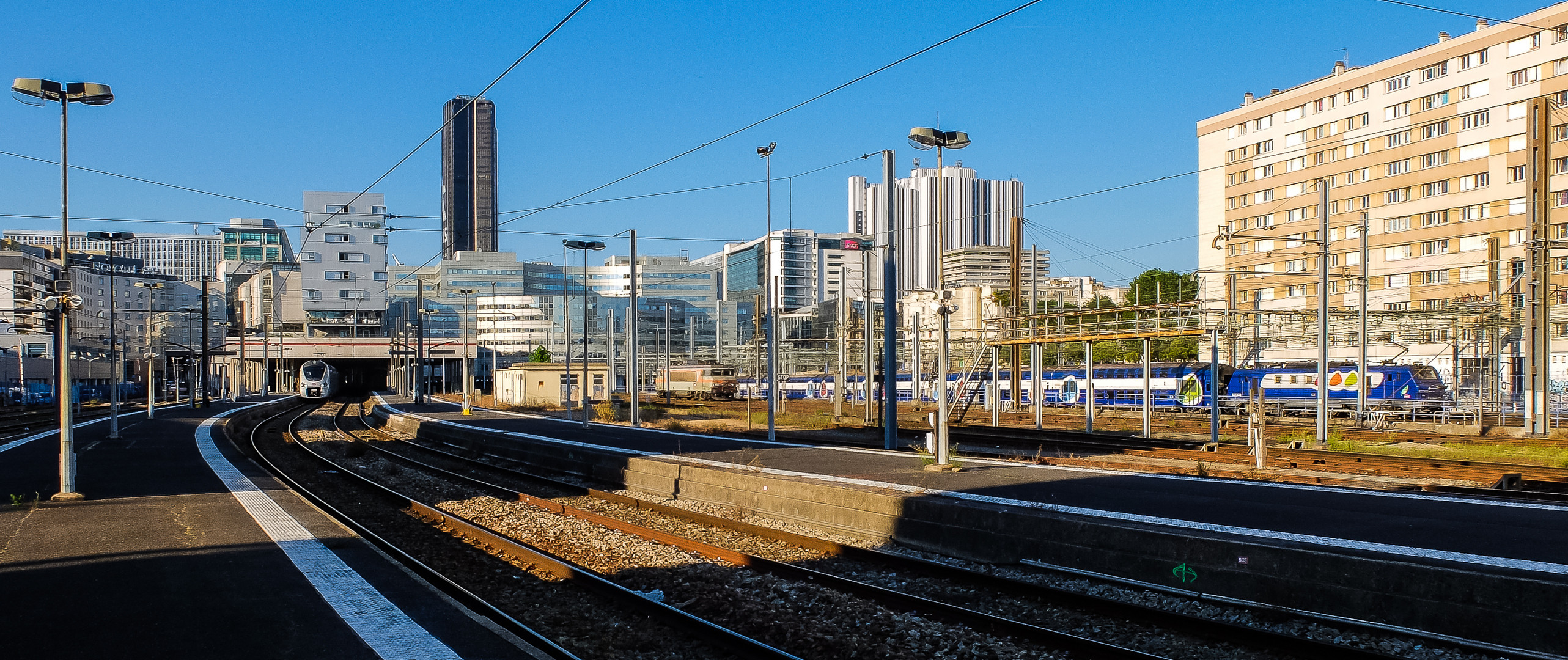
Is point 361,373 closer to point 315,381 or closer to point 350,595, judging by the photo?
point 315,381

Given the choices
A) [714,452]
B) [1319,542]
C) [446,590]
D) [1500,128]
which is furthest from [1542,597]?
[1500,128]

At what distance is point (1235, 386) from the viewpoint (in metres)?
45.9

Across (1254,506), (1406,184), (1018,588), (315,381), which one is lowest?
(315,381)

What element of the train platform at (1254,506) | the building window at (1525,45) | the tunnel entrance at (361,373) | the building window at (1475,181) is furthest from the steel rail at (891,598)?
the tunnel entrance at (361,373)

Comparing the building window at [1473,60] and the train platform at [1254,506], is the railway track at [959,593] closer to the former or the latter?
the train platform at [1254,506]

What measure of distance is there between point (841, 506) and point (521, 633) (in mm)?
6899

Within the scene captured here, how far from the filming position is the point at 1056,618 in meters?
9.01

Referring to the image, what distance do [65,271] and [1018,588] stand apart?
14.9m

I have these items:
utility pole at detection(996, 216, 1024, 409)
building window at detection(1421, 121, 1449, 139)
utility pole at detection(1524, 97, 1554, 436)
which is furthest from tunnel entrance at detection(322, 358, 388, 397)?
utility pole at detection(1524, 97, 1554, 436)

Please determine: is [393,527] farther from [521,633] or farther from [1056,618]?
[1056,618]

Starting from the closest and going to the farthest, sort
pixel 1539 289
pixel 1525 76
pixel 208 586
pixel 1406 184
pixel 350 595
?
pixel 350 595
pixel 208 586
pixel 1539 289
pixel 1525 76
pixel 1406 184

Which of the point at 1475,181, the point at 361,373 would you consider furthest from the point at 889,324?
the point at 361,373

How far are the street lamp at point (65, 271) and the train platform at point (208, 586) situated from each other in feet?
1.65

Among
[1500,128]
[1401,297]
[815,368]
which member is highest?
[1500,128]
